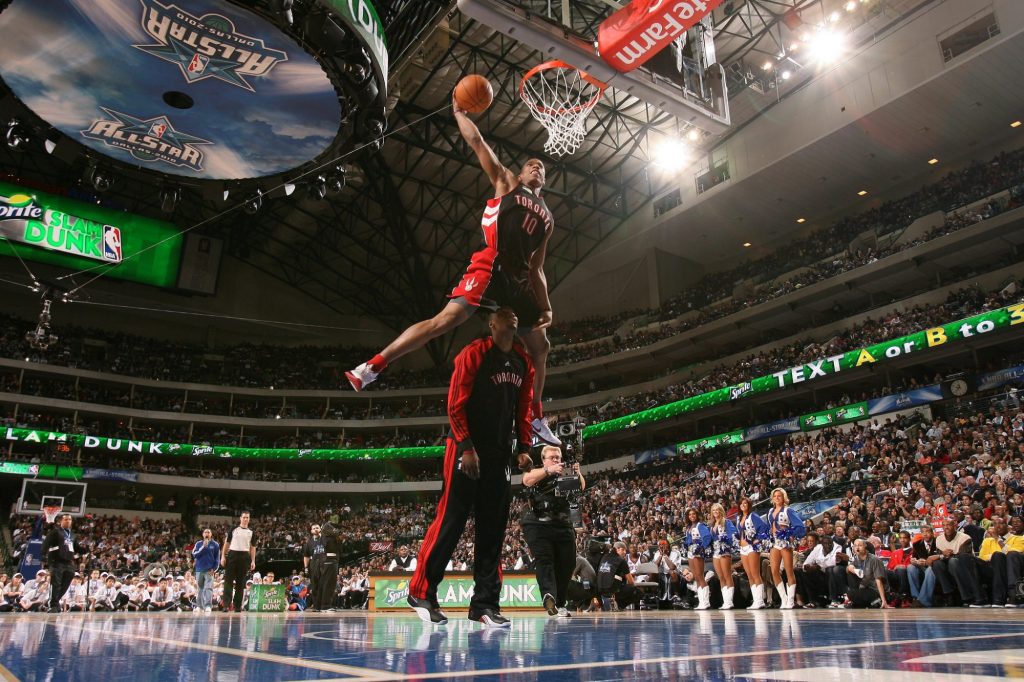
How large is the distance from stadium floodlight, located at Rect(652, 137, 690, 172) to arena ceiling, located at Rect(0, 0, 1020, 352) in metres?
0.65

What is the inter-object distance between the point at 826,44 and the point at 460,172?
14.9 meters

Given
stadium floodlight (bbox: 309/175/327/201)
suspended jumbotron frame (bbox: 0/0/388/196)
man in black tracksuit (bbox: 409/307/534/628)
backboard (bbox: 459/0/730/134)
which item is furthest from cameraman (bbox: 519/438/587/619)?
stadium floodlight (bbox: 309/175/327/201)

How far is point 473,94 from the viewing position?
16.2 ft

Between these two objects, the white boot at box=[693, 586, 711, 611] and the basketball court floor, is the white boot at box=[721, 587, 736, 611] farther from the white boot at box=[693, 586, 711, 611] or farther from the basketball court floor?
the basketball court floor

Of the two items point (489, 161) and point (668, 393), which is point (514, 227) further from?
point (668, 393)

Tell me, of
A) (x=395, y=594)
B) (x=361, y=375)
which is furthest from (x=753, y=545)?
(x=395, y=594)

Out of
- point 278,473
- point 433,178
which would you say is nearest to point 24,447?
point 278,473

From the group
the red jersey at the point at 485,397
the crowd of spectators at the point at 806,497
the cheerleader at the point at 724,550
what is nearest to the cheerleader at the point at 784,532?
the cheerleader at the point at 724,550

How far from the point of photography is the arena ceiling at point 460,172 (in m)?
22.8

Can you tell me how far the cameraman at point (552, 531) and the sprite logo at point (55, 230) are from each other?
2831 cm

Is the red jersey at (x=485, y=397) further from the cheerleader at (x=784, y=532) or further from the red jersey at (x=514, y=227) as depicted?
the cheerleader at (x=784, y=532)

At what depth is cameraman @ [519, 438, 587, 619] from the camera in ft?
21.5

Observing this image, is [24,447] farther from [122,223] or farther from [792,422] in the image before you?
[792,422]

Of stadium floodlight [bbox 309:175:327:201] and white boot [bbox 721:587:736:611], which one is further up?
stadium floodlight [bbox 309:175:327:201]
